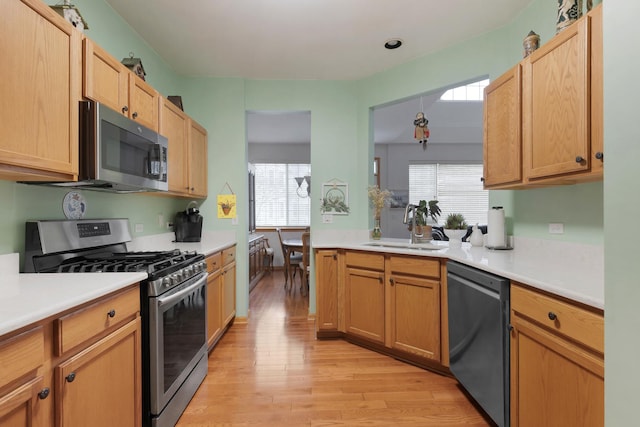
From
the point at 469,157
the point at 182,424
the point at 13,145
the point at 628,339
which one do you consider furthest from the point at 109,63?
the point at 469,157

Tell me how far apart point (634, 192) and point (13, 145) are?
1921 mm

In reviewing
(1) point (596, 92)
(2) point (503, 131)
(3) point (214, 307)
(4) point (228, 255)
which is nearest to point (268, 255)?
(4) point (228, 255)

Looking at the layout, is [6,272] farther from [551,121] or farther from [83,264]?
[551,121]

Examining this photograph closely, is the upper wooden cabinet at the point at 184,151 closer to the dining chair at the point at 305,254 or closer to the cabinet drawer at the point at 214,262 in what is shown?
the cabinet drawer at the point at 214,262

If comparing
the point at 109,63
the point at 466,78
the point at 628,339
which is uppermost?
the point at 466,78

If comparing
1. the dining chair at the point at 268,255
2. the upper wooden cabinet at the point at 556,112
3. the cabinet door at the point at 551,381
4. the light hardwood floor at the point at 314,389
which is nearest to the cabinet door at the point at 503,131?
the upper wooden cabinet at the point at 556,112

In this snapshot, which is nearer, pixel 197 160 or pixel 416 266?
pixel 416 266

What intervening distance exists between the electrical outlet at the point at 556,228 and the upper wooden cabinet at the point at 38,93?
2728 mm

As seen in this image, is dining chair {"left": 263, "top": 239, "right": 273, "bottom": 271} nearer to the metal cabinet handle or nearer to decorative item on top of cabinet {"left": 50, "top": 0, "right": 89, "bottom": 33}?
decorative item on top of cabinet {"left": 50, "top": 0, "right": 89, "bottom": 33}

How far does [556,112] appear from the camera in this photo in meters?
1.62

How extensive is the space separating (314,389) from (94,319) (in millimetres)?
1454

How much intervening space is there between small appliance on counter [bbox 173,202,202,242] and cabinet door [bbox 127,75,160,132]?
105 cm

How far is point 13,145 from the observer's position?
1150 millimetres

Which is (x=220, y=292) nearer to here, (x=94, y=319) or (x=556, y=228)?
(x=94, y=319)
